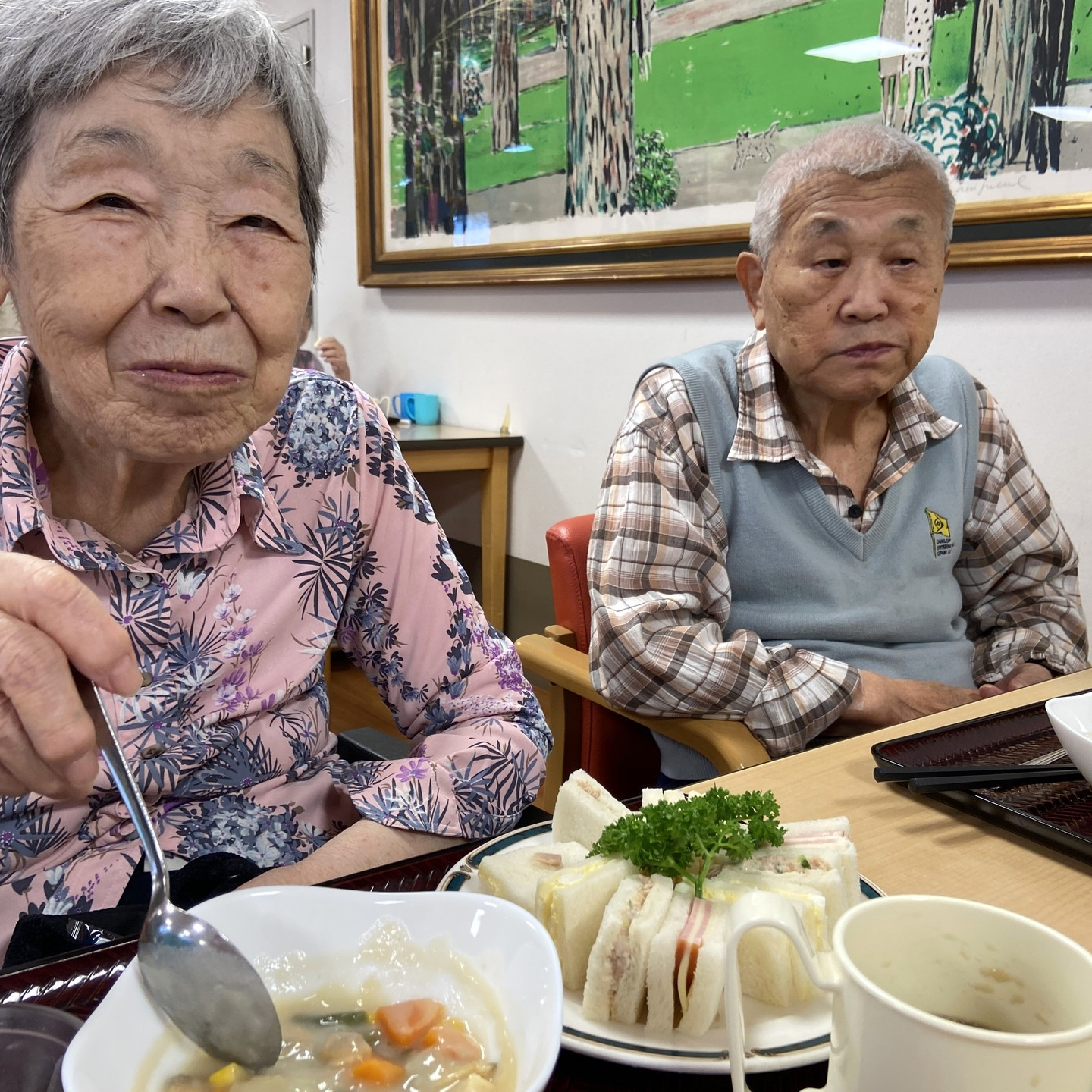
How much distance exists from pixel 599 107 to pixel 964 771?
102 inches

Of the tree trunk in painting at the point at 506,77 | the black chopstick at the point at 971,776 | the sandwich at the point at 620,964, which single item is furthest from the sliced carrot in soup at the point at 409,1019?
the tree trunk in painting at the point at 506,77

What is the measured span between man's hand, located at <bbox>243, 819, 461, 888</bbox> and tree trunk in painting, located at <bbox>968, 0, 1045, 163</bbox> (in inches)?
70.0

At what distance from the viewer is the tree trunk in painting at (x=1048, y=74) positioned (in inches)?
76.2

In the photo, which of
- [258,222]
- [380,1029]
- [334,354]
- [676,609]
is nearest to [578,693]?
[676,609]

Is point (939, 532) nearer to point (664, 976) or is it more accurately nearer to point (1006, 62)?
point (1006, 62)

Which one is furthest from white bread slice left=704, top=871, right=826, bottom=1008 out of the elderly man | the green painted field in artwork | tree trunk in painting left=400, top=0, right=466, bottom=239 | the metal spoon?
tree trunk in painting left=400, top=0, right=466, bottom=239

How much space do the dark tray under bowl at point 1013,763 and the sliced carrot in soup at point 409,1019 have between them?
1.82 feet

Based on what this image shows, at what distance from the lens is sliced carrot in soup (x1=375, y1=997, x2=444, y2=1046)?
55cm

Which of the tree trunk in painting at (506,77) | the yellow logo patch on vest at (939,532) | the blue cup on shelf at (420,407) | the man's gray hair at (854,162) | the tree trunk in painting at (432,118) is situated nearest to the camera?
the man's gray hair at (854,162)

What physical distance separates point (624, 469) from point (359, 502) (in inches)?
23.6

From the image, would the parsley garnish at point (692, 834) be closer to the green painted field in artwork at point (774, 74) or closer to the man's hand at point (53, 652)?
the man's hand at point (53, 652)

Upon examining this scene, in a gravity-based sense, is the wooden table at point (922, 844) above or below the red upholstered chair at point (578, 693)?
above

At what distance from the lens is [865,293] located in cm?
165

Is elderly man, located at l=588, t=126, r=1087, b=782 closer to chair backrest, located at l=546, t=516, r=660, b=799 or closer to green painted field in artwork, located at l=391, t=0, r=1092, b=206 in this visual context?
chair backrest, located at l=546, t=516, r=660, b=799
